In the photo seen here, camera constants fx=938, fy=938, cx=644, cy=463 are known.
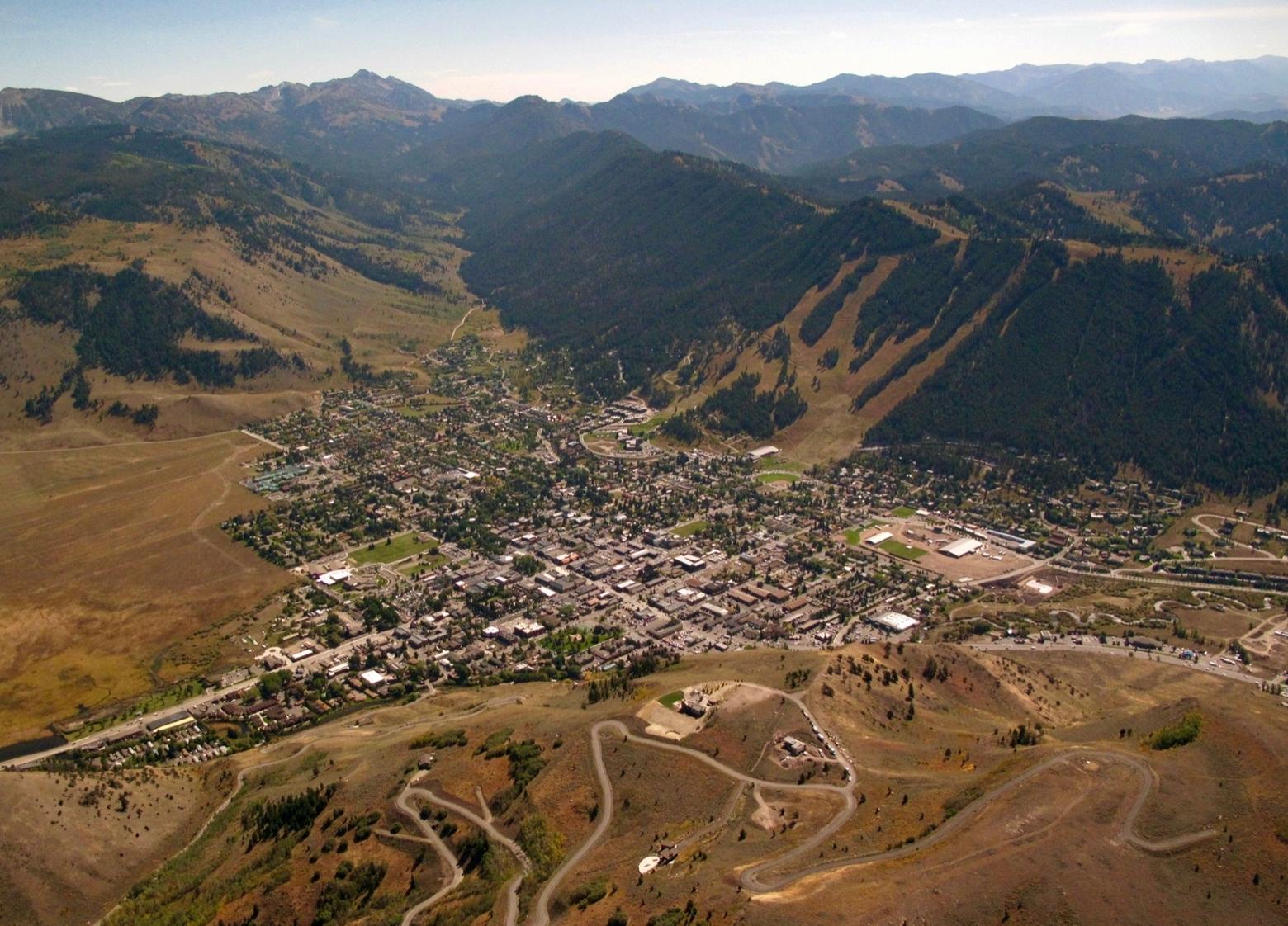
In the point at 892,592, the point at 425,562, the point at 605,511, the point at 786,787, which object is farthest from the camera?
the point at 605,511

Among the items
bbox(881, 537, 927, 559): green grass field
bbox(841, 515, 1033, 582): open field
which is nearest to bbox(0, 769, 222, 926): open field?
bbox(881, 537, 927, 559): green grass field

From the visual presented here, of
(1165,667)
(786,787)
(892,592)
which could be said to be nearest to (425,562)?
(892,592)

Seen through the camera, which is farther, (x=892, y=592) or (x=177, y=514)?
(x=177, y=514)

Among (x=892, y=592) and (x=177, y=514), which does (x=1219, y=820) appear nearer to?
(x=892, y=592)

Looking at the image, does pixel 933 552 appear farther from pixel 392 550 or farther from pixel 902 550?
pixel 392 550

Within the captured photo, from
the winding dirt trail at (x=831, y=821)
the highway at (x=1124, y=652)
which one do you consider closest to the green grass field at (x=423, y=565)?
the winding dirt trail at (x=831, y=821)

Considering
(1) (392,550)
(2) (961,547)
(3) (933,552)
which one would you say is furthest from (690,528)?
(1) (392,550)
